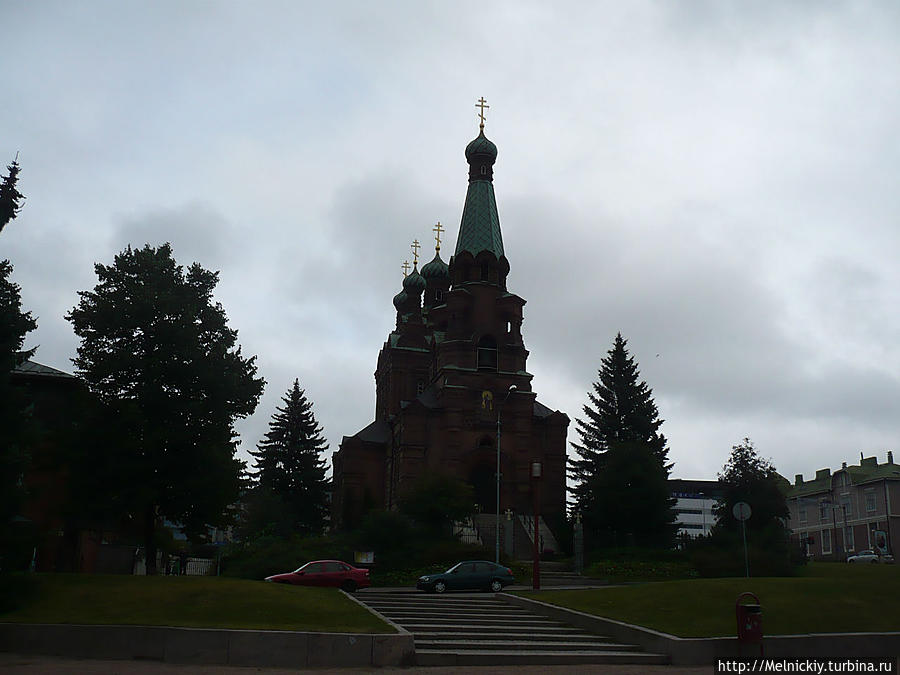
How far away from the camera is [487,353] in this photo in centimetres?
5831

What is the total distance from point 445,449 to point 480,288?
38.9 feet

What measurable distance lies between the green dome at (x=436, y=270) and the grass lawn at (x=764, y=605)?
53908 millimetres

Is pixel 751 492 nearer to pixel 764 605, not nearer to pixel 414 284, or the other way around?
pixel 764 605

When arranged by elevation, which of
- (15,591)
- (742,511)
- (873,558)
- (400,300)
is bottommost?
(15,591)

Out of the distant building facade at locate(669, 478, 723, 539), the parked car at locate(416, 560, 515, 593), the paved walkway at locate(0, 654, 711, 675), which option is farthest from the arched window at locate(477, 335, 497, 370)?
the distant building facade at locate(669, 478, 723, 539)

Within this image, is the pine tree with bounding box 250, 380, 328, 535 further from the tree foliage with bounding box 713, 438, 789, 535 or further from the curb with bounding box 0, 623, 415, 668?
the curb with bounding box 0, 623, 415, 668

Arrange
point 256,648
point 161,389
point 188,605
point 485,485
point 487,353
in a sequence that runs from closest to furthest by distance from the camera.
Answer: point 256,648, point 188,605, point 161,389, point 485,485, point 487,353

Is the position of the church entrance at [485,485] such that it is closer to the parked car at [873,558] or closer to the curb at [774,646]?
the parked car at [873,558]

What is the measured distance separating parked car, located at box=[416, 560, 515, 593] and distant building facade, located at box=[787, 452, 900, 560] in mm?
45853

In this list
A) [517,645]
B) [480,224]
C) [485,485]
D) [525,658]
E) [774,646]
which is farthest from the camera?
[480,224]

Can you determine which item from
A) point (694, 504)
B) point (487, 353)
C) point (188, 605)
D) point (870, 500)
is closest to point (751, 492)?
point (487, 353)

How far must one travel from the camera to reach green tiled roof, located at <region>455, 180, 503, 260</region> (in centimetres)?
6047

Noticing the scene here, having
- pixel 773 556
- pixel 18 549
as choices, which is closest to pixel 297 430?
pixel 773 556

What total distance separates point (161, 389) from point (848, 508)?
68.4 m
